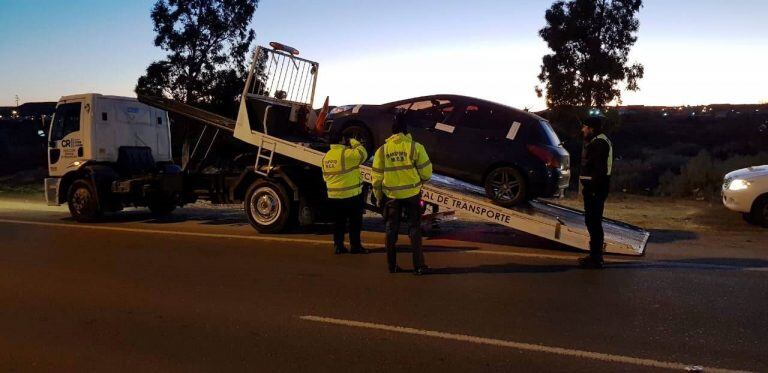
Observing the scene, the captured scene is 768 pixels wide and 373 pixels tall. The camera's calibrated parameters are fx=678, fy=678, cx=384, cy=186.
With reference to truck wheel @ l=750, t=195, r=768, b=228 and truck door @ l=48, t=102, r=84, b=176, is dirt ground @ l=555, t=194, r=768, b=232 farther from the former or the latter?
truck door @ l=48, t=102, r=84, b=176

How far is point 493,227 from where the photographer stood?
1227 cm

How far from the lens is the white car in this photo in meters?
12.0

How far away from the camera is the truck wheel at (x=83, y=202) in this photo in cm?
1290

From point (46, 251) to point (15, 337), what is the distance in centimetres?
446

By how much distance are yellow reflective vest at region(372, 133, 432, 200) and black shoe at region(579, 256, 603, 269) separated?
2227 millimetres

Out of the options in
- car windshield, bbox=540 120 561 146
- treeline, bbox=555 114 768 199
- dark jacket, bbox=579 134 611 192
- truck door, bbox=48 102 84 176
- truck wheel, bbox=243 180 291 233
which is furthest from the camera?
treeline, bbox=555 114 768 199

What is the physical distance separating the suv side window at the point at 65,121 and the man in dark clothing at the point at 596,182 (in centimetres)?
980

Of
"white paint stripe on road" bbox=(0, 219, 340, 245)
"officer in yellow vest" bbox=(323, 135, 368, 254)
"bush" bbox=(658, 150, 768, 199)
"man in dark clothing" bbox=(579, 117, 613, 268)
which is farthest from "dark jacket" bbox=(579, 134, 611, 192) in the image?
"bush" bbox=(658, 150, 768, 199)

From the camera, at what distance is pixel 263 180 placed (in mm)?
11328

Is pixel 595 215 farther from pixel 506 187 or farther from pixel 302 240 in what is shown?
pixel 302 240

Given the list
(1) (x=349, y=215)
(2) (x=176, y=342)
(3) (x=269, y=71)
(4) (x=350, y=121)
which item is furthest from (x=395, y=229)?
(3) (x=269, y=71)

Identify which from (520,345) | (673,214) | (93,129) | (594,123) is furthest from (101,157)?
(673,214)

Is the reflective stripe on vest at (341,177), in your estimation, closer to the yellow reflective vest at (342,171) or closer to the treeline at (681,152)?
the yellow reflective vest at (342,171)

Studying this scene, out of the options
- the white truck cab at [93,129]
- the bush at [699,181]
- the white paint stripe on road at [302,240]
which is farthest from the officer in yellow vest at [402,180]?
the bush at [699,181]
